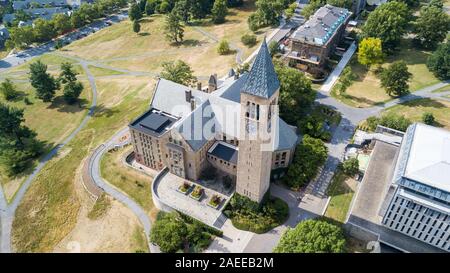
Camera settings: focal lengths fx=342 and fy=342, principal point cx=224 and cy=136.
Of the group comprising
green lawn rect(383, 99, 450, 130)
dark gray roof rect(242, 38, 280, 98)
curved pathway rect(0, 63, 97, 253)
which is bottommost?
curved pathway rect(0, 63, 97, 253)

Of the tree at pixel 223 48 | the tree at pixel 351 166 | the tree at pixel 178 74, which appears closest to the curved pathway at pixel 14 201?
the tree at pixel 178 74

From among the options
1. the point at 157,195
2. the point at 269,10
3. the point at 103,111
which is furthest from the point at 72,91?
the point at 269,10

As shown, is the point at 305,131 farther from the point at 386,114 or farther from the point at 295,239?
the point at 295,239

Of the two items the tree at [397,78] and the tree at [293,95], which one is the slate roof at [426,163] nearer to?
the tree at [293,95]

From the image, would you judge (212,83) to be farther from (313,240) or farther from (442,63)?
(442,63)

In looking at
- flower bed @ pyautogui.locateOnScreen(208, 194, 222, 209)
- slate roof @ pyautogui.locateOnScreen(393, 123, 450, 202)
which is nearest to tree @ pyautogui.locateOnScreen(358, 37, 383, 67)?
slate roof @ pyautogui.locateOnScreen(393, 123, 450, 202)

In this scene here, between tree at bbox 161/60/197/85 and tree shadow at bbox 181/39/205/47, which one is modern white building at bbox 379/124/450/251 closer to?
tree at bbox 161/60/197/85

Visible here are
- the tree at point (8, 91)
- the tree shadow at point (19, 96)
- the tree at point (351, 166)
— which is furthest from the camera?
the tree shadow at point (19, 96)
